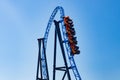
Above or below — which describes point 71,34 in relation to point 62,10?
below

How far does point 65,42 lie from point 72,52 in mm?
3451

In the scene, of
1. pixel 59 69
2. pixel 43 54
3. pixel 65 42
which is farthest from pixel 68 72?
pixel 43 54

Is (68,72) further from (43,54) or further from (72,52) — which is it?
(43,54)

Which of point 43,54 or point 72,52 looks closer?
point 72,52

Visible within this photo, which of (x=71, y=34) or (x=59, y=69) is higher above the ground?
(x=71, y=34)

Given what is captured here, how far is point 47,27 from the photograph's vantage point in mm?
69125

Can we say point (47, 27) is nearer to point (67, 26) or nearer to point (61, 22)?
point (61, 22)

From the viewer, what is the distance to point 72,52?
6078 centimetres

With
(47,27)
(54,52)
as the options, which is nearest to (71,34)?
(54,52)

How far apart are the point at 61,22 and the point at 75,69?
8.46 m

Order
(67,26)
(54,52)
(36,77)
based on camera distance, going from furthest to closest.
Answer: (36,77) < (54,52) < (67,26)

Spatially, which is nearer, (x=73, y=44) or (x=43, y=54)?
(x=73, y=44)

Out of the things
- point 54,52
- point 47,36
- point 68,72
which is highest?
point 47,36

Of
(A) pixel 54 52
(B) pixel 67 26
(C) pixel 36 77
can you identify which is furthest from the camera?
(C) pixel 36 77
